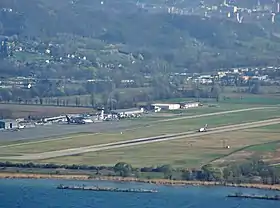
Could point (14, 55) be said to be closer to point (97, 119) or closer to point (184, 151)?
point (97, 119)

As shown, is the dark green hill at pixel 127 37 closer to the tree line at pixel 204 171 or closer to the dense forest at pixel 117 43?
the dense forest at pixel 117 43

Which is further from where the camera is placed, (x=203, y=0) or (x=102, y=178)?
(x=203, y=0)

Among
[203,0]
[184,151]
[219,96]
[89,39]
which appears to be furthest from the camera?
[203,0]

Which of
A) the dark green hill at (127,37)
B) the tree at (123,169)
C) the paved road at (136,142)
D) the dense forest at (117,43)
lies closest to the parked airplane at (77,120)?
the paved road at (136,142)

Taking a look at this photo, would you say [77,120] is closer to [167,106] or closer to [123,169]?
[167,106]

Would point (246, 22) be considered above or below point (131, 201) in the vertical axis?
above

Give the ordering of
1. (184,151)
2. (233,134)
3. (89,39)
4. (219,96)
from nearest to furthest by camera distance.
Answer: (184,151) < (233,134) < (219,96) < (89,39)

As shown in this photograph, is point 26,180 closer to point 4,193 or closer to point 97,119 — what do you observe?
point 4,193

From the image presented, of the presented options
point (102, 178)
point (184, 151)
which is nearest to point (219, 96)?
point (184, 151)
